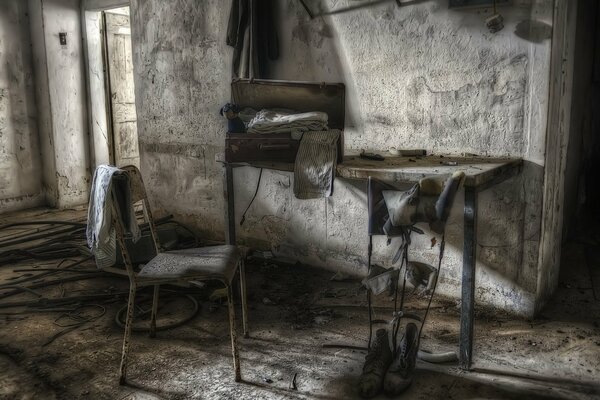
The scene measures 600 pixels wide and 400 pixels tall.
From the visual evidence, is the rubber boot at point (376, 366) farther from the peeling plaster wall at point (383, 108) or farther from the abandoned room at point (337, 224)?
the peeling plaster wall at point (383, 108)

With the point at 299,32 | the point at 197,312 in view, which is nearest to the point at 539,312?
the point at 197,312

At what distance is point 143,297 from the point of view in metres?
3.86

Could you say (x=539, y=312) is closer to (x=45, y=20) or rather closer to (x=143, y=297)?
(x=143, y=297)

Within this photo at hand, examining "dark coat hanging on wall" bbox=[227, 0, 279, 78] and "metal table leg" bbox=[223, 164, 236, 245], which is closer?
"metal table leg" bbox=[223, 164, 236, 245]

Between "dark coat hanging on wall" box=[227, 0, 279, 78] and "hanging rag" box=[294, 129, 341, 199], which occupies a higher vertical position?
"dark coat hanging on wall" box=[227, 0, 279, 78]

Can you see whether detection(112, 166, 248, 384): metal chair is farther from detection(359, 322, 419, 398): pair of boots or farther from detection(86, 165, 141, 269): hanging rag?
detection(359, 322, 419, 398): pair of boots

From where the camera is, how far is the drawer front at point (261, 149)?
3.19 m

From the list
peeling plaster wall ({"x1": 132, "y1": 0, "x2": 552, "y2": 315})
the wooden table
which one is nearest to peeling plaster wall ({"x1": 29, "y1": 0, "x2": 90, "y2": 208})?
peeling plaster wall ({"x1": 132, "y1": 0, "x2": 552, "y2": 315})

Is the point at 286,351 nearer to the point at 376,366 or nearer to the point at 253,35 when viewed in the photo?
the point at 376,366

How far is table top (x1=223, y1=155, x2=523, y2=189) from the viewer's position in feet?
8.93

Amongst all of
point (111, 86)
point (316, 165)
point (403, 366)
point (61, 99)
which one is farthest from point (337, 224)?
point (61, 99)

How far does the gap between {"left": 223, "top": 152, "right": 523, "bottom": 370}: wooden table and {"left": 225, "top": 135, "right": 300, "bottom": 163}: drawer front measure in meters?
0.04

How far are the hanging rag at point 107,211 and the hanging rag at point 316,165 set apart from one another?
0.95 m

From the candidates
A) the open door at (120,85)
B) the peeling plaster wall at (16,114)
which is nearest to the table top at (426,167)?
the open door at (120,85)
